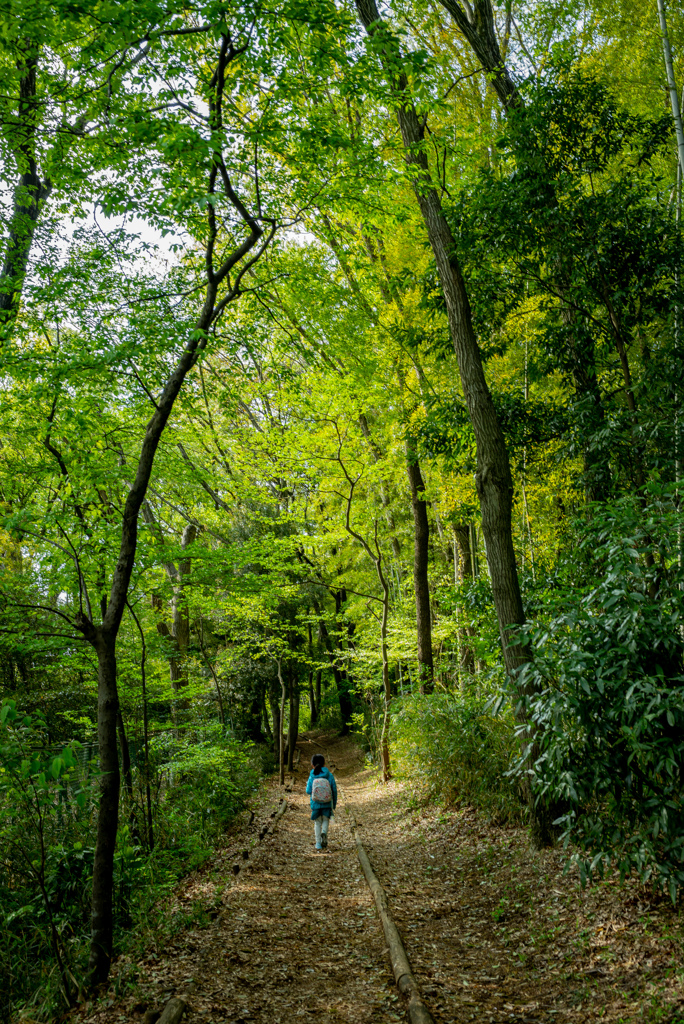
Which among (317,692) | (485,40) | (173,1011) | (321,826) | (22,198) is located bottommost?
(317,692)

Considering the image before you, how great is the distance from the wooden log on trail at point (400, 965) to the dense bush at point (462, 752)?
6.18 ft

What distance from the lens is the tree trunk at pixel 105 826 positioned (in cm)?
441

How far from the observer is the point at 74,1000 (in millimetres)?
4156

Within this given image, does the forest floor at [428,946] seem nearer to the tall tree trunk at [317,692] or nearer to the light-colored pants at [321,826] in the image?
the light-colored pants at [321,826]

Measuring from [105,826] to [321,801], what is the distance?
4.93 metres

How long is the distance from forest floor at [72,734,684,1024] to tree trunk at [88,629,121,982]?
23cm

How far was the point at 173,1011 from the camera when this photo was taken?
364 centimetres

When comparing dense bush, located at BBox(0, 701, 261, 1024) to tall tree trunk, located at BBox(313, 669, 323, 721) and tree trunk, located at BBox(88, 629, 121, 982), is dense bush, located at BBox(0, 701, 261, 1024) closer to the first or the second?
tree trunk, located at BBox(88, 629, 121, 982)

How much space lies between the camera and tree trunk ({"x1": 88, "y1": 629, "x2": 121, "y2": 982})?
441 centimetres

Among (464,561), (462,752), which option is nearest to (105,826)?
(462,752)

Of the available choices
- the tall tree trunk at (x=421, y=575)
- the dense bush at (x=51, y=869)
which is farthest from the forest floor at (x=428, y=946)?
the tall tree trunk at (x=421, y=575)

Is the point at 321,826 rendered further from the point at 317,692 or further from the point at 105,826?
the point at 317,692

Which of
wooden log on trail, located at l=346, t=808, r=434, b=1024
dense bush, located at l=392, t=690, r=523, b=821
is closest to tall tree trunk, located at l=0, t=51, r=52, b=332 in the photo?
wooden log on trail, located at l=346, t=808, r=434, b=1024

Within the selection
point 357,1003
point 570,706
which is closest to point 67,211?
point 570,706
